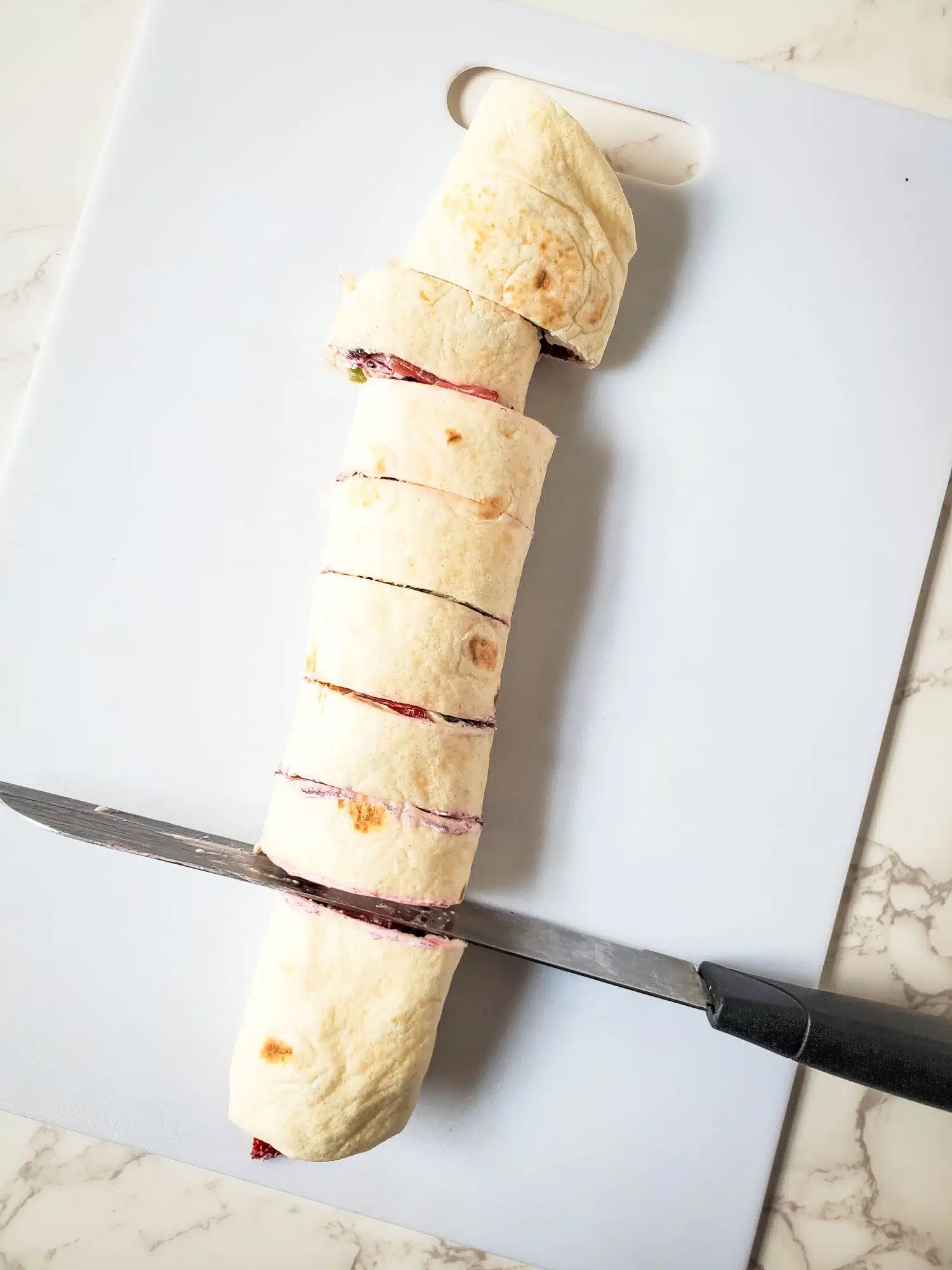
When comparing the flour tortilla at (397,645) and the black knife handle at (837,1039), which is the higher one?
the flour tortilla at (397,645)

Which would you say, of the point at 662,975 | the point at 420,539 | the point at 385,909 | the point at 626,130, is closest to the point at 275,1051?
the point at 385,909

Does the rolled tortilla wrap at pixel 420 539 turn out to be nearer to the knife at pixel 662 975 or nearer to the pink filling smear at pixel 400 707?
the pink filling smear at pixel 400 707

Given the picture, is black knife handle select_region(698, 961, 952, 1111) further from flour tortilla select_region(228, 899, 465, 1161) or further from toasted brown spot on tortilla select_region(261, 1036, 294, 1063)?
toasted brown spot on tortilla select_region(261, 1036, 294, 1063)

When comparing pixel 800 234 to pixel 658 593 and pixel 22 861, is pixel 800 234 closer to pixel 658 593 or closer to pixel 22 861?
pixel 658 593

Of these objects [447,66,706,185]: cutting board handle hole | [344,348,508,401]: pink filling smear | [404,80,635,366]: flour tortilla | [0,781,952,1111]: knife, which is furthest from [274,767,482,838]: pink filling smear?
[447,66,706,185]: cutting board handle hole

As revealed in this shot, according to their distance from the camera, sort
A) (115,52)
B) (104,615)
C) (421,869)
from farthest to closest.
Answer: (115,52)
(104,615)
(421,869)

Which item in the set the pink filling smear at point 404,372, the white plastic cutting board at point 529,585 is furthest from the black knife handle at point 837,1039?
the pink filling smear at point 404,372

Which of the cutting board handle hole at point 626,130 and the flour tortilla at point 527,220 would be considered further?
the cutting board handle hole at point 626,130

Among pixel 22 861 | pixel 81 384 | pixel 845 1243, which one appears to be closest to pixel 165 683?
pixel 22 861
